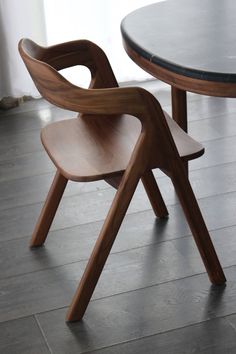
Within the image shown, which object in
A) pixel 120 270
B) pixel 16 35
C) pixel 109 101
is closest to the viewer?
pixel 109 101

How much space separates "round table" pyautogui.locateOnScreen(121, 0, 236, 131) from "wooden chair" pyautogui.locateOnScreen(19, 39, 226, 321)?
0.11 m

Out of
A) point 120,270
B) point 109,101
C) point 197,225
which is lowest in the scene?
point 120,270

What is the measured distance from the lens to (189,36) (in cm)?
225

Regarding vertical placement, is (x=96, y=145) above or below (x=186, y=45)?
below

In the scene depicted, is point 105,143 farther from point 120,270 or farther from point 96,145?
point 120,270

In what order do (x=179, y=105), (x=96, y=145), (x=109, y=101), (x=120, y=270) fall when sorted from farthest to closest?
1. (x=179, y=105)
2. (x=120, y=270)
3. (x=96, y=145)
4. (x=109, y=101)

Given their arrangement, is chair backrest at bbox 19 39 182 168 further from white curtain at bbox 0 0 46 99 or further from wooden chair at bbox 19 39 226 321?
white curtain at bbox 0 0 46 99

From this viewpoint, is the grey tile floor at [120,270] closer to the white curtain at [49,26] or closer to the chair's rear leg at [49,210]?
the chair's rear leg at [49,210]

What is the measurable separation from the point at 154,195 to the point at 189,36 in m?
0.64

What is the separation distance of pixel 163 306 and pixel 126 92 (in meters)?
0.66

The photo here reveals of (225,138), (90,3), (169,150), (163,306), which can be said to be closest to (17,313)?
(163,306)

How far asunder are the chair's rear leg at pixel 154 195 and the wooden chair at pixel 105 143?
0.24 m

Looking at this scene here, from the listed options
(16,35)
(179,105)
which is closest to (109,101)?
(179,105)

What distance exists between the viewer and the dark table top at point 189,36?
198 cm
